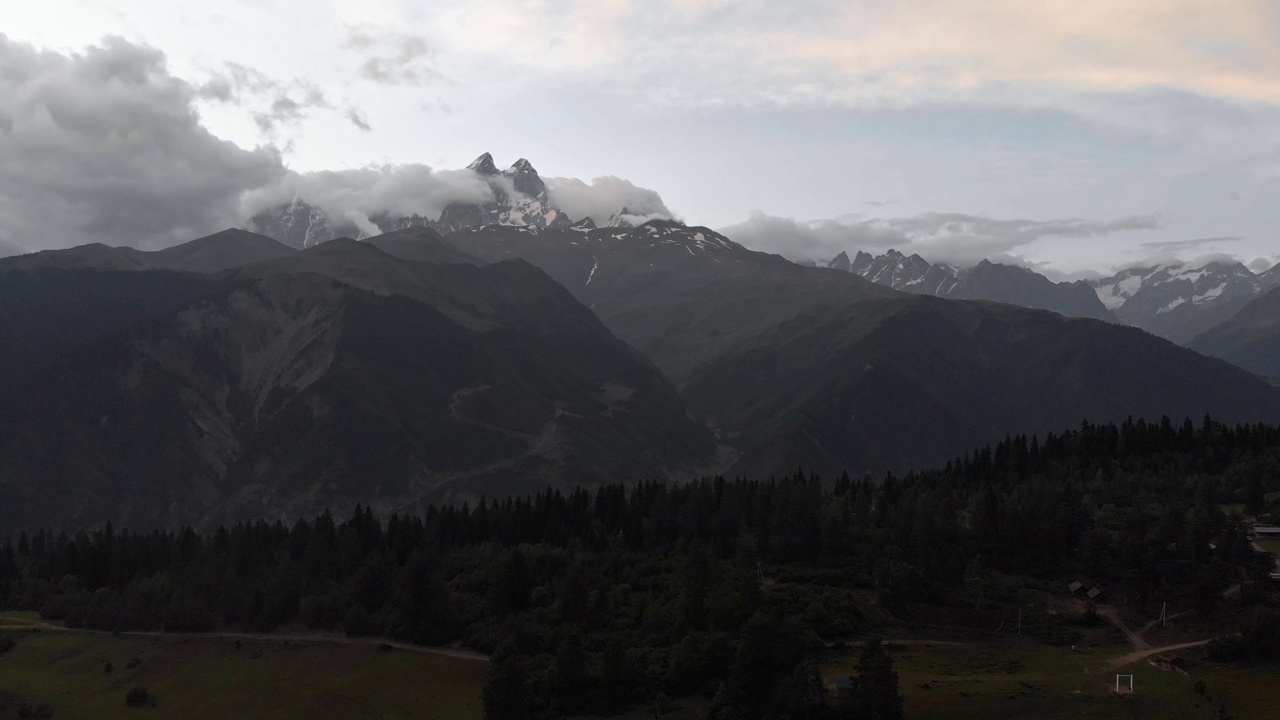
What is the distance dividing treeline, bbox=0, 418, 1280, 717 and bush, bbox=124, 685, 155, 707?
63.4 ft

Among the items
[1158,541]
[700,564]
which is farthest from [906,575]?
[1158,541]

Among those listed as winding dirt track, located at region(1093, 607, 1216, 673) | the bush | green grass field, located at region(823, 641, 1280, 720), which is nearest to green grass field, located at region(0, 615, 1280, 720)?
green grass field, located at region(823, 641, 1280, 720)

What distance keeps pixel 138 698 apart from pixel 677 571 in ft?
189

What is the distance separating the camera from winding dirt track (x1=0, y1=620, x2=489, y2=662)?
12088 centimetres

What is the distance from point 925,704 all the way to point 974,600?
3616cm

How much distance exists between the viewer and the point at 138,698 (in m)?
116

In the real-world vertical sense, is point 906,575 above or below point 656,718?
above

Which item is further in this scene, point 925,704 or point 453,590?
point 453,590

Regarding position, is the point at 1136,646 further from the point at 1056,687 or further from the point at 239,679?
the point at 239,679

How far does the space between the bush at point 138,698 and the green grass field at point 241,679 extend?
86cm

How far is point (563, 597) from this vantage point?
405 feet

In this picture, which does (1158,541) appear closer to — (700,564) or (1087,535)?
(1087,535)

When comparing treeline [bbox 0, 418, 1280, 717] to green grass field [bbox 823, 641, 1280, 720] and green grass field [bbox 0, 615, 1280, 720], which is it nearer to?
green grass field [bbox 0, 615, 1280, 720]

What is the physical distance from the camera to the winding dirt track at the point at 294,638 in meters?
121
